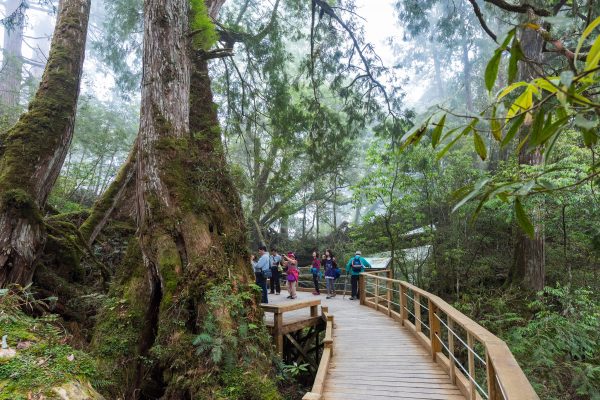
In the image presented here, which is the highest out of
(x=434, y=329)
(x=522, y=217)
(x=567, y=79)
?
(x=567, y=79)

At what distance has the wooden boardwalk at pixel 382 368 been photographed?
4641 mm

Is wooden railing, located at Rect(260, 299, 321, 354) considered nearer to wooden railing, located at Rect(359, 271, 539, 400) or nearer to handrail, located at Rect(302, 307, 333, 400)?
handrail, located at Rect(302, 307, 333, 400)

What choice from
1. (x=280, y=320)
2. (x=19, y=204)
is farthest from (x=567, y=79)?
(x=280, y=320)

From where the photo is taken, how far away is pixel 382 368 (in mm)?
5551

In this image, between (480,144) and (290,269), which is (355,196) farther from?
(480,144)

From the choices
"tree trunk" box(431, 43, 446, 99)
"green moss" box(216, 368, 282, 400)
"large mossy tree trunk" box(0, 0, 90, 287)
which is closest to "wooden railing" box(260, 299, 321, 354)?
"green moss" box(216, 368, 282, 400)

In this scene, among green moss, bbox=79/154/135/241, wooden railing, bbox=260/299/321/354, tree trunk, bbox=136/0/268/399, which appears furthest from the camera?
wooden railing, bbox=260/299/321/354

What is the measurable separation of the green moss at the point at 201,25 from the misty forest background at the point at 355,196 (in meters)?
0.06

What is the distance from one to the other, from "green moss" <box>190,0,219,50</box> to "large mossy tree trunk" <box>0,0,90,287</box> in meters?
2.24

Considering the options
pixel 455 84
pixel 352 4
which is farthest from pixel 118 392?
pixel 455 84

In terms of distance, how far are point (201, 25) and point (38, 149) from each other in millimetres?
2916

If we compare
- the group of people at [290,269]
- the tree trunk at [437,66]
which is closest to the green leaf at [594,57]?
A: the group of people at [290,269]

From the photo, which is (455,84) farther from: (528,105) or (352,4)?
(528,105)

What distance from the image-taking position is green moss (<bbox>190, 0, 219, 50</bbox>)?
18.7 ft
